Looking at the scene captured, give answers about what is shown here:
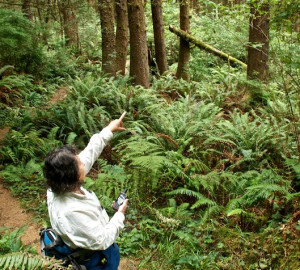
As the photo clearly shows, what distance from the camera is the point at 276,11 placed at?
4.38 meters

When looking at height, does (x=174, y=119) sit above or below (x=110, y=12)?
below

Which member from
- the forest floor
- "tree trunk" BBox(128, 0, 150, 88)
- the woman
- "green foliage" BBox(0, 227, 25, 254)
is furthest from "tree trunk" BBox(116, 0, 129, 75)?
the woman

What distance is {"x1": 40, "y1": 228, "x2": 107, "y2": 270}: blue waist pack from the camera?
2248 mm

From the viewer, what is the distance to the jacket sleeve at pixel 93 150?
2960 mm

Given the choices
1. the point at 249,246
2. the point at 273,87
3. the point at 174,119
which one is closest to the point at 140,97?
the point at 174,119

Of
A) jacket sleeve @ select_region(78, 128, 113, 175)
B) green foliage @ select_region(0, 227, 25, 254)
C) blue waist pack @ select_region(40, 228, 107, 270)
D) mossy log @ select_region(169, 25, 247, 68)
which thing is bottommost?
green foliage @ select_region(0, 227, 25, 254)

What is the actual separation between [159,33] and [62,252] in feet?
35.4

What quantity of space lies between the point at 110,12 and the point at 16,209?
24.8ft

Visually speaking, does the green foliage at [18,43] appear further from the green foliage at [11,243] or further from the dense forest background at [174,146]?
the green foliage at [11,243]

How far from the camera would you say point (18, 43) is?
9.48 meters

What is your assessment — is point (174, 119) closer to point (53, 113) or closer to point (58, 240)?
point (53, 113)

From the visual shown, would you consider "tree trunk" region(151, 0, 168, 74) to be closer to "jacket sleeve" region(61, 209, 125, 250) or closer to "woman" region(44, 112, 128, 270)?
"woman" region(44, 112, 128, 270)

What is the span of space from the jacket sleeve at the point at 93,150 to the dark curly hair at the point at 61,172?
0.58m

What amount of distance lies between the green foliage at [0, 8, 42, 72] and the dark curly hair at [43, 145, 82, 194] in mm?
7284
